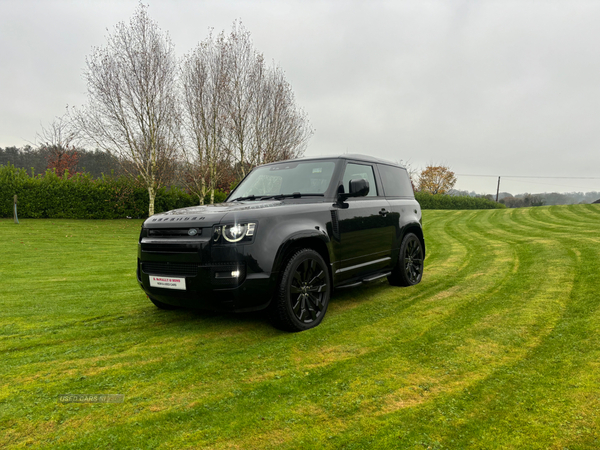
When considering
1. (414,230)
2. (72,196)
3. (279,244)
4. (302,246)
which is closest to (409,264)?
(414,230)

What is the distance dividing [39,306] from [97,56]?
1995 centimetres

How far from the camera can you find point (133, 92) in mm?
20953

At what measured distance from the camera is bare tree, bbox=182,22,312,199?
895 inches

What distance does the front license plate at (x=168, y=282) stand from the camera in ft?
12.4

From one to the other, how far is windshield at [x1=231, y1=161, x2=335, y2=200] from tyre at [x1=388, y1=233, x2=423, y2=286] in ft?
6.58

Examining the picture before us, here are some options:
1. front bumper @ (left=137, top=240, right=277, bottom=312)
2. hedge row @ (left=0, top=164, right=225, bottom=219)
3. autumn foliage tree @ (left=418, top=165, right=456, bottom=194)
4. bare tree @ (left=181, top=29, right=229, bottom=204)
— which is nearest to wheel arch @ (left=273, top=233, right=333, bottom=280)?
front bumper @ (left=137, top=240, right=277, bottom=312)

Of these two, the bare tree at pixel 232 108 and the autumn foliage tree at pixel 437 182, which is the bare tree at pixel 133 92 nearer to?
the bare tree at pixel 232 108

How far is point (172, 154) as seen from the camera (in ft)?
78.0

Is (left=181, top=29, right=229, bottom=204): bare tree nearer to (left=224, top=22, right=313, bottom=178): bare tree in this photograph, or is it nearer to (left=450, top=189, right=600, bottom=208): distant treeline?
(left=224, top=22, right=313, bottom=178): bare tree

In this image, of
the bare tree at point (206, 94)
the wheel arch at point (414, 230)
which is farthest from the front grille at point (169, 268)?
the bare tree at point (206, 94)

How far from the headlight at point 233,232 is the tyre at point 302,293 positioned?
0.58 meters

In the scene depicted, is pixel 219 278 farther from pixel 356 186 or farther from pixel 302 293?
pixel 356 186

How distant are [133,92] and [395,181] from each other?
63.4 ft

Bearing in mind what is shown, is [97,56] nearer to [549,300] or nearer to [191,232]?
[191,232]
